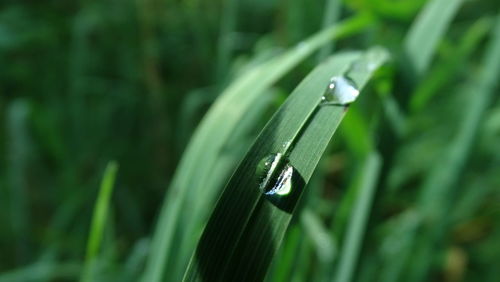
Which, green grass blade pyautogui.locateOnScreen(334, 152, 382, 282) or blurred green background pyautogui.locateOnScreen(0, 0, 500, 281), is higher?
blurred green background pyautogui.locateOnScreen(0, 0, 500, 281)

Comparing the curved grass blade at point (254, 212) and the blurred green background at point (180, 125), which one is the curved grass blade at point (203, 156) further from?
the curved grass blade at point (254, 212)

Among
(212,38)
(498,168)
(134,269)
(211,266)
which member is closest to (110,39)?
(212,38)

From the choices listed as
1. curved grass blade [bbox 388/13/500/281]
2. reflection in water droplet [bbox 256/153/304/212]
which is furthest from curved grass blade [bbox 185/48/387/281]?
curved grass blade [bbox 388/13/500/281]

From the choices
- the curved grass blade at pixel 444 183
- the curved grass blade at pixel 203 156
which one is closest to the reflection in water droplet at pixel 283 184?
the curved grass blade at pixel 203 156

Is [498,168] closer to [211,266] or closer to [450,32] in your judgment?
[450,32]

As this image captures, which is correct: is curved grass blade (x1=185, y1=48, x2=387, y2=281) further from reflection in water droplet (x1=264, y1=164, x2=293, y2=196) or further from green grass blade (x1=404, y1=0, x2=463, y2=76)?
green grass blade (x1=404, y1=0, x2=463, y2=76)

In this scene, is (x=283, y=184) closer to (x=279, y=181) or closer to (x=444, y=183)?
(x=279, y=181)

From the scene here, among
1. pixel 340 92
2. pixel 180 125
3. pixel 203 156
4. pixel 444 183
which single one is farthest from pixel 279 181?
pixel 180 125
